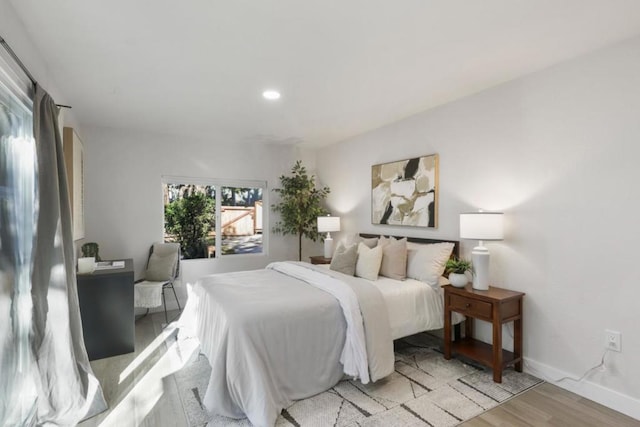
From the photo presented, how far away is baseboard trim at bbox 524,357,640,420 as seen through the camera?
2.13 m

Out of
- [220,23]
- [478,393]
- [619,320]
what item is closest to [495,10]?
[220,23]

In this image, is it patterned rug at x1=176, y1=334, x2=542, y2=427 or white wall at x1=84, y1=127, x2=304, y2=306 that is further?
white wall at x1=84, y1=127, x2=304, y2=306

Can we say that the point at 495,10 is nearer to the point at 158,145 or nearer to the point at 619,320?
the point at 619,320

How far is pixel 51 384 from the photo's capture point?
205 cm

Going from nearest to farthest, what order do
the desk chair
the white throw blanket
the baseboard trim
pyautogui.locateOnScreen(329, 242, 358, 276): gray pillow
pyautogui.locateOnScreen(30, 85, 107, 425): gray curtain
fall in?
pyautogui.locateOnScreen(30, 85, 107, 425): gray curtain, the baseboard trim, the white throw blanket, pyautogui.locateOnScreen(329, 242, 358, 276): gray pillow, the desk chair

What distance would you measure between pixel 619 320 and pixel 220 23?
10.4 ft

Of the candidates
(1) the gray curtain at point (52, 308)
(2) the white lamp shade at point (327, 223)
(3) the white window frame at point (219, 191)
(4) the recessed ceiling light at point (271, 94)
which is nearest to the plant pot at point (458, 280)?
(2) the white lamp shade at point (327, 223)

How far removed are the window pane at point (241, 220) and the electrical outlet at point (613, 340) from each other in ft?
13.6

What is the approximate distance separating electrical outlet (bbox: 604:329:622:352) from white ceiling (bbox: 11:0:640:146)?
1942mm

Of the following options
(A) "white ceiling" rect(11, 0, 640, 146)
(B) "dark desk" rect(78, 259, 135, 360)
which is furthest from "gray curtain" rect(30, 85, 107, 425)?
(B) "dark desk" rect(78, 259, 135, 360)

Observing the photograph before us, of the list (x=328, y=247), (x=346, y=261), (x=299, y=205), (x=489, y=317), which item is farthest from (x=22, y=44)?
(x=328, y=247)

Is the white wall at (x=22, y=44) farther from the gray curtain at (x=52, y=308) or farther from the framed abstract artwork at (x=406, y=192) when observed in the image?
the framed abstract artwork at (x=406, y=192)

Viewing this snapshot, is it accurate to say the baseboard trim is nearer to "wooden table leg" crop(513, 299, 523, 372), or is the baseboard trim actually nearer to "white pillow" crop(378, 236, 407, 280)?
"wooden table leg" crop(513, 299, 523, 372)

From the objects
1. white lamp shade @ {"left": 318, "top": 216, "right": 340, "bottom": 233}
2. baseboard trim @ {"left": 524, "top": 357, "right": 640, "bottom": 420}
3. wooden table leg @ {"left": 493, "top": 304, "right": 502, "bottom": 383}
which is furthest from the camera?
white lamp shade @ {"left": 318, "top": 216, "right": 340, "bottom": 233}
